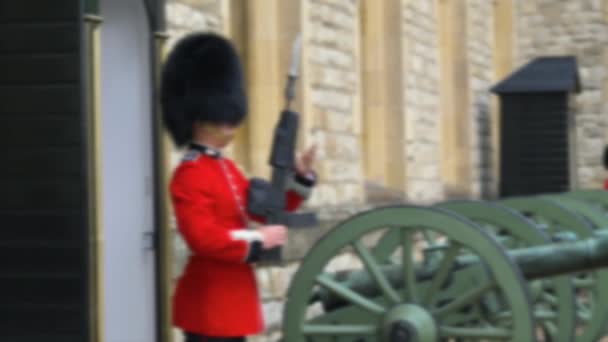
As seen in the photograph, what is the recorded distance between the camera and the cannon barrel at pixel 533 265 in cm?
434

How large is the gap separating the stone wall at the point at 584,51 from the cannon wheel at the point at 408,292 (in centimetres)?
1160

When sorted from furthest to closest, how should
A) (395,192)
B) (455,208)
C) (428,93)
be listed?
(428,93)
(395,192)
(455,208)

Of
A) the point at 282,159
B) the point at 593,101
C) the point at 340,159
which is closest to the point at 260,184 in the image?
the point at 282,159

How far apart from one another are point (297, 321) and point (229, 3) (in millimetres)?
3454

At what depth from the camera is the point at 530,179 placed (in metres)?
13.3

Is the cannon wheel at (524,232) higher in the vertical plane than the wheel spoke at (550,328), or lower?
higher

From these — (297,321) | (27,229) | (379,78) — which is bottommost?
(297,321)

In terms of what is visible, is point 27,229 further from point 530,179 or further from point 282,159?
point 530,179

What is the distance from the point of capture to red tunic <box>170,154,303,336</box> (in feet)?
12.1

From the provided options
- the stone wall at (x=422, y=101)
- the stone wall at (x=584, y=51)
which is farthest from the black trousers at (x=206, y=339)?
the stone wall at (x=584, y=51)

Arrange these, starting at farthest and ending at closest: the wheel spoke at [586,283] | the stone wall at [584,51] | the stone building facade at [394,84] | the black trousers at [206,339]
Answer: the stone wall at [584,51], the stone building facade at [394,84], the wheel spoke at [586,283], the black trousers at [206,339]

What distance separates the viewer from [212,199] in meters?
3.74

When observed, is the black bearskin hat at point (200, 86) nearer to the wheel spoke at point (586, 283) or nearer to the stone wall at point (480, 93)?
the wheel spoke at point (586, 283)

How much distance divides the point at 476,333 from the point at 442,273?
230 millimetres
